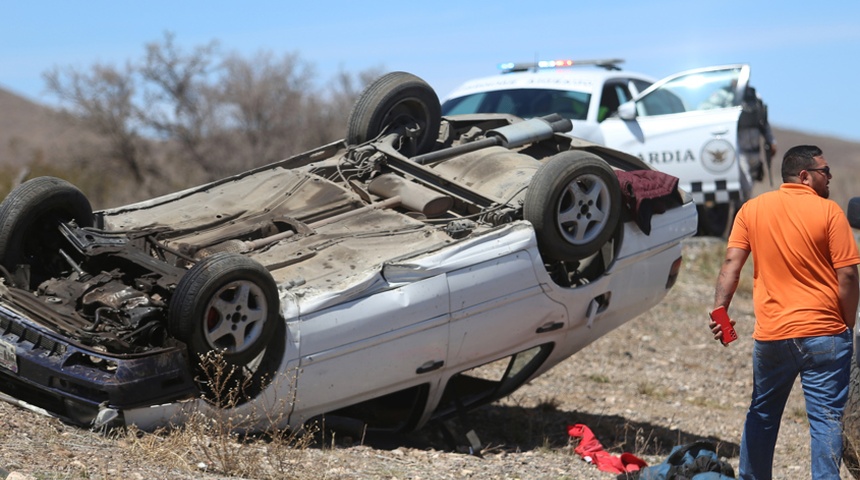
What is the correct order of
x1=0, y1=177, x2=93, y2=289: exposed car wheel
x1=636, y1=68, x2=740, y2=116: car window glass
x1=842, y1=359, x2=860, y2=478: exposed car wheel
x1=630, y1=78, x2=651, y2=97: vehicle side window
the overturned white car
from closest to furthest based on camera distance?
the overturned white car → x1=842, y1=359, x2=860, y2=478: exposed car wheel → x1=0, y1=177, x2=93, y2=289: exposed car wheel → x1=636, y1=68, x2=740, y2=116: car window glass → x1=630, y1=78, x2=651, y2=97: vehicle side window

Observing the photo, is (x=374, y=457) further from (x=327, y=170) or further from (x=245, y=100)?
(x=245, y=100)

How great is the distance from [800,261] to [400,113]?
3.40 metres

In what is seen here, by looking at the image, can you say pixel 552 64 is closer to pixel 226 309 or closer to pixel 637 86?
pixel 637 86

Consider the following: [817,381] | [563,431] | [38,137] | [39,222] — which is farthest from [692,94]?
[38,137]

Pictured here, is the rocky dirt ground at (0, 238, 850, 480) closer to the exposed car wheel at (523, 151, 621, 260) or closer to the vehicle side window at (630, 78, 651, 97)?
the exposed car wheel at (523, 151, 621, 260)

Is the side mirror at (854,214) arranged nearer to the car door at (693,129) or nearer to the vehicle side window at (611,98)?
the car door at (693,129)

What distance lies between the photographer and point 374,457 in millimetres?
6117

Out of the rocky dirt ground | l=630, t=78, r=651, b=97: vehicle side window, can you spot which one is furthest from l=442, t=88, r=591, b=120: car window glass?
the rocky dirt ground

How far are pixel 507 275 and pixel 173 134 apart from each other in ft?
62.3

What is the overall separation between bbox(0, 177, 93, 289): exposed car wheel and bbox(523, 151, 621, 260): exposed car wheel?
2525 mm

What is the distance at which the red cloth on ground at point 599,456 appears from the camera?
6.43 meters

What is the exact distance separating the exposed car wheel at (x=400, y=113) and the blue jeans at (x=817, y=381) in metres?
3.26

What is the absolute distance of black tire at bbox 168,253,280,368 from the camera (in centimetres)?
540

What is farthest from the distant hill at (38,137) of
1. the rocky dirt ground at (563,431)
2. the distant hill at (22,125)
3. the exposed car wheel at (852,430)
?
the exposed car wheel at (852,430)
